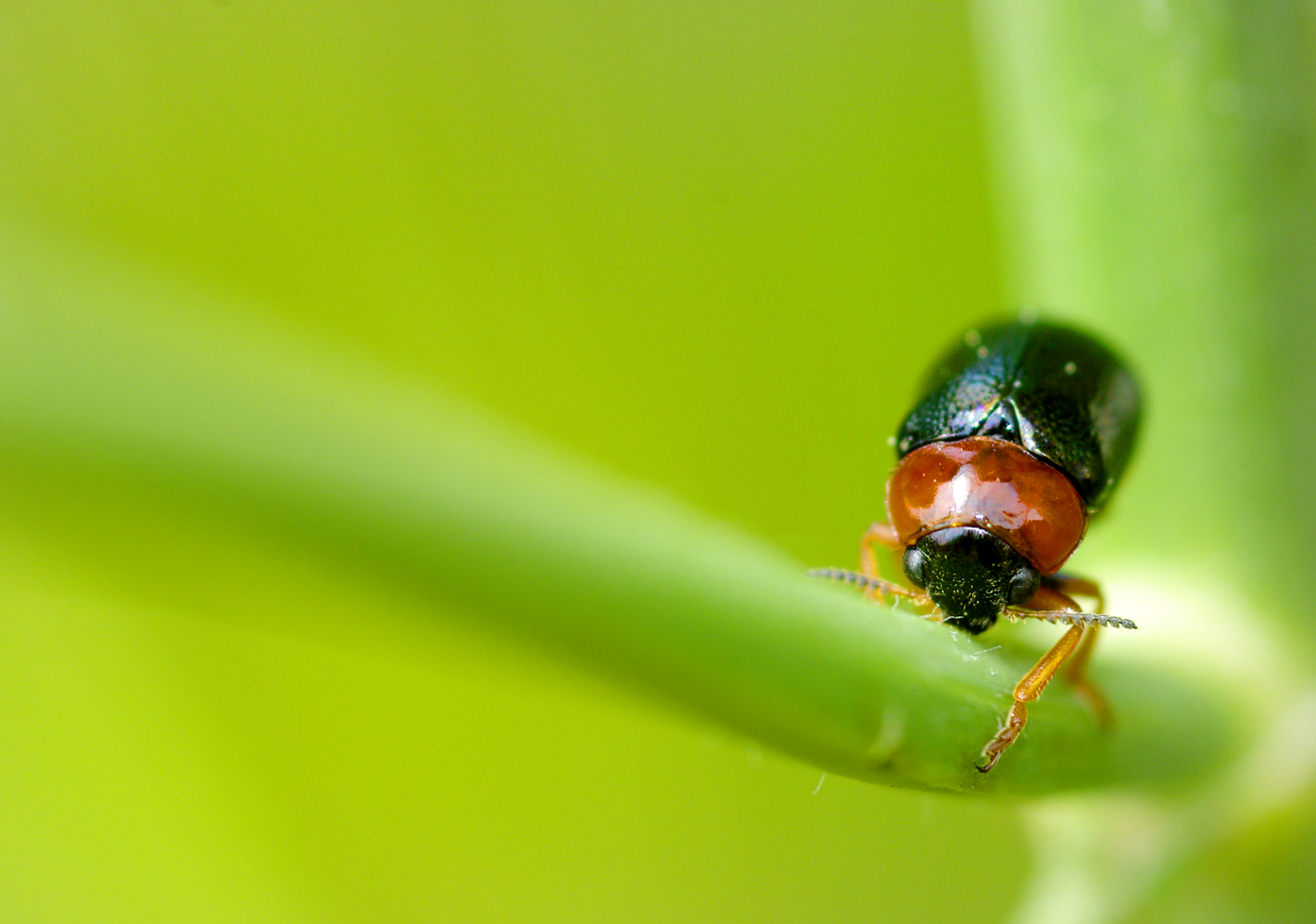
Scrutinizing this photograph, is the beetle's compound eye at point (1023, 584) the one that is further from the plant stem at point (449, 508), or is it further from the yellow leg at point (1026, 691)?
the plant stem at point (449, 508)

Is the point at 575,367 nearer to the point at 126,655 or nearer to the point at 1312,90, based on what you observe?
the point at 126,655

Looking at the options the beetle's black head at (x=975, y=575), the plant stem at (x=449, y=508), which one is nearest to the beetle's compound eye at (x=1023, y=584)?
the beetle's black head at (x=975, y=575)

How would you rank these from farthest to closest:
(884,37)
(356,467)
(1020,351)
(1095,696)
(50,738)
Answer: (884,37) < (50,738) < (1020,351) < (1095,696) < (356,467)

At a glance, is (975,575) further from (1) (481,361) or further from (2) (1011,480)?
(1) (481,361)

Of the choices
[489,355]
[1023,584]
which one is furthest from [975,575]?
[489,355]

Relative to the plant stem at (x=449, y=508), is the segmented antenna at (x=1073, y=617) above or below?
above

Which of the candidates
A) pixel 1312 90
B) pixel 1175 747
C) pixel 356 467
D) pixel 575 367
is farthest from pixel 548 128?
pixel 356 467

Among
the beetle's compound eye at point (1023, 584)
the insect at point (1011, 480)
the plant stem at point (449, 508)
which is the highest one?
the insect at point (1011, 480)
